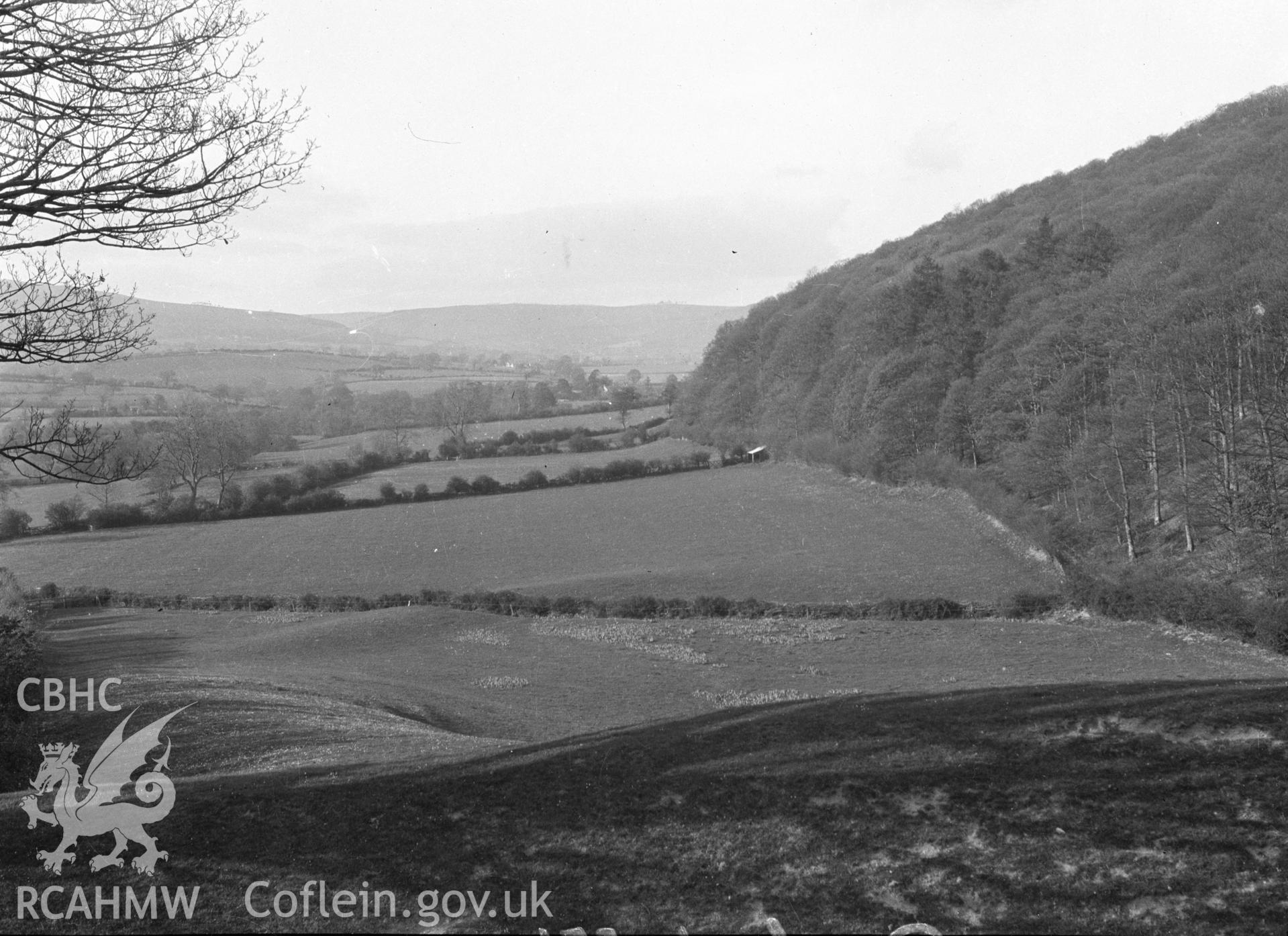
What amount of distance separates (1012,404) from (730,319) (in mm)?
68830

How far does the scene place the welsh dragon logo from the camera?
8289 mm

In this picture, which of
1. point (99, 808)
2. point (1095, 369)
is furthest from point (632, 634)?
point (1095, 369)

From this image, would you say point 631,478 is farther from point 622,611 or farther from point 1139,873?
point 1139,873

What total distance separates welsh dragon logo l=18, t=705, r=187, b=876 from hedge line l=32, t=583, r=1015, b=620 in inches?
1165

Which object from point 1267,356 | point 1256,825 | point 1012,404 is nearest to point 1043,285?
point 1012,404

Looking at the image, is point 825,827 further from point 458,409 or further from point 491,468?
point 458,409

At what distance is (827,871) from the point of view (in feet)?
24.5

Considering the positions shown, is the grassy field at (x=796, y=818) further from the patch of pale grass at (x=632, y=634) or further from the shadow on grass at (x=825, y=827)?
the patch of pale grass at (x=632, y=634)

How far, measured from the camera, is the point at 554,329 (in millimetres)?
166625

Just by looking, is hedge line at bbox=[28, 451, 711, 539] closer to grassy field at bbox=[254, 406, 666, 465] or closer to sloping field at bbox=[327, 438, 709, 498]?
sloping field at bbox=[327, 438, 709, 498]

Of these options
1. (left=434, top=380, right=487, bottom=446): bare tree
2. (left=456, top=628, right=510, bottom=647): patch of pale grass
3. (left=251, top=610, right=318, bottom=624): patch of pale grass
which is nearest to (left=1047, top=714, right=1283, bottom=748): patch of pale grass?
(left=456, top=628, right=510, bottom=647): patch of pale grass

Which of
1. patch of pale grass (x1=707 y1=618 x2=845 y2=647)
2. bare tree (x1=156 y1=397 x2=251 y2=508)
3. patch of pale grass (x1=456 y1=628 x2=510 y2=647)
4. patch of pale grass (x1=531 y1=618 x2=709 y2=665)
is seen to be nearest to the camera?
patch of pale grass (x1=531 y1=618 x2=709 y2=665)

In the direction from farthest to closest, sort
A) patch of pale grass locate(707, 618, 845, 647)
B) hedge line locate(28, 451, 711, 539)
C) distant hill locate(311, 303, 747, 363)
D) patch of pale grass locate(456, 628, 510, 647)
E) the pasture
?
1. distant hill locate(311, 303, 747, 363)
2. the pasture
3. hedge line locate(28, 451, 711, 539)
4. patch of pale grass locate(456, 628, 510, 647)
5. patch of pale grass locate(707, 618, 845, 647)

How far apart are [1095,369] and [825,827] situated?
50.0 meters
